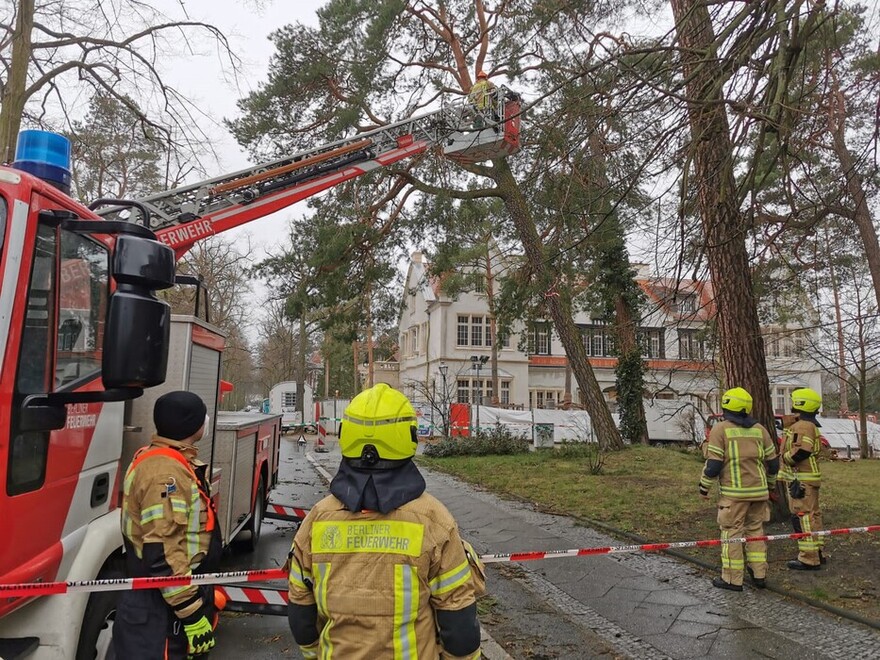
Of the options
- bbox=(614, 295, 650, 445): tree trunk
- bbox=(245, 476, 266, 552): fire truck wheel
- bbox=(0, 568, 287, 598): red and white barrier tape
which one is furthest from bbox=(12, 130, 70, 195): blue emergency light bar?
bbox=(614, 295, 650, 445): tree trunk

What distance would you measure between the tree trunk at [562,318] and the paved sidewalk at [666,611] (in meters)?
6.38

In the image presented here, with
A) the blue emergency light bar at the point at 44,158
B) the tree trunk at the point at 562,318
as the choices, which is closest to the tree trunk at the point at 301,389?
the tree trunk at the point at 562,318

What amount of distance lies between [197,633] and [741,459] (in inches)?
185

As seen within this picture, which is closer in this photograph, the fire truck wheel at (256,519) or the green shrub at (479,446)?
the fire truck wheel at (256,519)

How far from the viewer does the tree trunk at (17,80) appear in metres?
8.64

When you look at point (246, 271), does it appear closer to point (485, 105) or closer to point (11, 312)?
point (485, 105)

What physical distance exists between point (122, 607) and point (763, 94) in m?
5.77

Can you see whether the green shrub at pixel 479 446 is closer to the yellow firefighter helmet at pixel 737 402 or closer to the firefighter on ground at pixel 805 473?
the firefighter on ground at pixel 805 473

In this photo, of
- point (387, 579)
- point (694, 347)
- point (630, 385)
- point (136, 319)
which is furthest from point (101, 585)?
point (630, 385)

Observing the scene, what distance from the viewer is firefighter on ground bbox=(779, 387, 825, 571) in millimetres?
5879

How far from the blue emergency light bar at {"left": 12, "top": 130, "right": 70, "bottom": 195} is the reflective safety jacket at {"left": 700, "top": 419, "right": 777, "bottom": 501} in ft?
17.5

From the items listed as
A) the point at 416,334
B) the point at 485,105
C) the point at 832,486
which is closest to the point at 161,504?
the point at 485,105

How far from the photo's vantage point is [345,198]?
47.7 ft

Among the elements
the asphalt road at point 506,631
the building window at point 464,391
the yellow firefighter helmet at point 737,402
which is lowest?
the asphalt road at point 506,631
